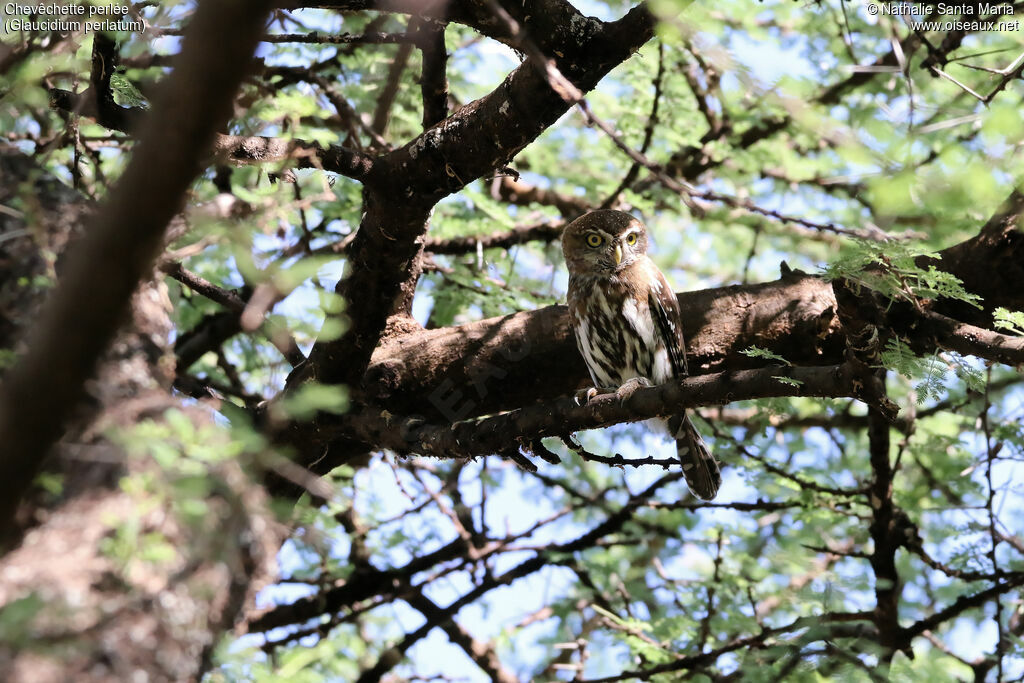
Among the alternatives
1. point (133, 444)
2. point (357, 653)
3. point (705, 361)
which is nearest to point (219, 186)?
point (705, 361)

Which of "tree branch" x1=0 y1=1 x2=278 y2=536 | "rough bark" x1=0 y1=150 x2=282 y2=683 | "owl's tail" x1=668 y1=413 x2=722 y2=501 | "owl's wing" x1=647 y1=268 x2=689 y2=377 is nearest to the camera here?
"tree branch" x1=0 y1=1 x2=278 y2=536

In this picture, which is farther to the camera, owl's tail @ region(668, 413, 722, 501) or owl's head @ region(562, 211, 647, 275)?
owl's head @ region(562, 211, 647, 275)

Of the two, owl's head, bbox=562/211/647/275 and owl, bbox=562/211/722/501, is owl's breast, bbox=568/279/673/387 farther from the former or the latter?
owl's head, bbox=562/211/647/275

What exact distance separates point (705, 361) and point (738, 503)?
1116mm

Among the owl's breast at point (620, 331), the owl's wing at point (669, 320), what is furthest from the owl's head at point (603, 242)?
the owl's wing at point (669, 320)

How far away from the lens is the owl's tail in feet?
15.7

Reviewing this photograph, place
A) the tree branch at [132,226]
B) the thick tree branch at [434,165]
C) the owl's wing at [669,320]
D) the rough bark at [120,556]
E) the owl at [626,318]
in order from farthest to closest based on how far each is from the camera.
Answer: the owl at [626,318], the owl's wing at [669,320], the thick tree branch at [434,165], the rough bark at [120,556], the tree branch at [132,226]

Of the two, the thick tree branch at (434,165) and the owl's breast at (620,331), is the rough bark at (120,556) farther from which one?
the owl's breast at (620,331)

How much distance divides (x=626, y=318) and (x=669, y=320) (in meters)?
0.33

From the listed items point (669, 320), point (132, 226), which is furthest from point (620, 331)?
point (132, 226)

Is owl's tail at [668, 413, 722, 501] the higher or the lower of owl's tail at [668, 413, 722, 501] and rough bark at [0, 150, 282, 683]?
the higher

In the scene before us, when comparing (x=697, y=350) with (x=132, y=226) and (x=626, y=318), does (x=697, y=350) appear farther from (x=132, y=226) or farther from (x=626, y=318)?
(x=132, y=226)

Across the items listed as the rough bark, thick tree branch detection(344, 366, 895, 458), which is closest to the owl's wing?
thick tree branch detection(344, 366, 895, 458)

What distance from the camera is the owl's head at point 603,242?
495 cm
